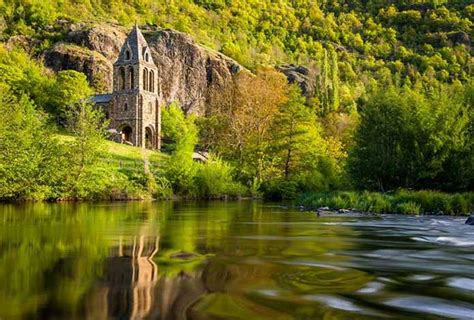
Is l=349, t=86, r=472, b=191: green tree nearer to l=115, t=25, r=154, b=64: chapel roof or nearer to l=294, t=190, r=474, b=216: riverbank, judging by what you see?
l=294, t=190, r=474, b=216: riverbank

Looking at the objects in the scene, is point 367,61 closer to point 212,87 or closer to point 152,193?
point 212,87

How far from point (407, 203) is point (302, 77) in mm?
89619

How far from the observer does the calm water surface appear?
6.91 meters

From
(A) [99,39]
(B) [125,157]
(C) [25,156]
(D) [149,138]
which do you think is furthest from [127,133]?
(C) [25,156]

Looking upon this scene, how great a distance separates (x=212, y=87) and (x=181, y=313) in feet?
322

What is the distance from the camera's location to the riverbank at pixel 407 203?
1082 inches

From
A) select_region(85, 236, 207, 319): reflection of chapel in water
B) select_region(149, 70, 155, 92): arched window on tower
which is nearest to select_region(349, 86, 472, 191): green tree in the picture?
select_region(85, 236, 207, 319): reflection of chapel in water

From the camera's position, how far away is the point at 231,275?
9461mm

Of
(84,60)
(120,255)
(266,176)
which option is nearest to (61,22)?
(84,60)

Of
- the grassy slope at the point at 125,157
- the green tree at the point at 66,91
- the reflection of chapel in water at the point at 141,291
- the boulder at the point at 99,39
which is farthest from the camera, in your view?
the boulder at the point at 99,39

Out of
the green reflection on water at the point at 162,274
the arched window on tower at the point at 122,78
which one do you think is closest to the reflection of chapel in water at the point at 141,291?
the green reflection on water at the point at 162,274

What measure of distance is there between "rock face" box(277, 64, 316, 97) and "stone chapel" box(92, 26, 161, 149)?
35236 millimetres

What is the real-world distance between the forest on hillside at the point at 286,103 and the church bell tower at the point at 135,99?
5121 mm

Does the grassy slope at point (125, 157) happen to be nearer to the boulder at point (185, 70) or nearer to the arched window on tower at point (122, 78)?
the arched window on tower at point (122, 78)
